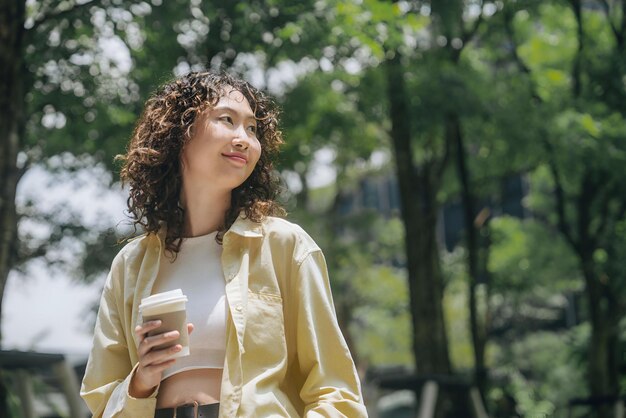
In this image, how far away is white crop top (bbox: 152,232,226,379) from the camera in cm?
200

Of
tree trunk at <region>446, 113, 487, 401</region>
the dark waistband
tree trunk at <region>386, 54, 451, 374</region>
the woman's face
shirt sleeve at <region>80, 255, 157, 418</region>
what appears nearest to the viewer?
the dark waistband

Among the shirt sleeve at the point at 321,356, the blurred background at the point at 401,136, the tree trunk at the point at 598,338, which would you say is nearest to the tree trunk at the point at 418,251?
the blurred background at the point at 401,136

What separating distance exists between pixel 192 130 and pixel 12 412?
195 inches

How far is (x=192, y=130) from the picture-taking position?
2.23 metres

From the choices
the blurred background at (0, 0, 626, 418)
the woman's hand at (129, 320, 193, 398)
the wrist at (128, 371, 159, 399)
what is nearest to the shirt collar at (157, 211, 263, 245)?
the woman's hand at (129, 320, 193, 398)

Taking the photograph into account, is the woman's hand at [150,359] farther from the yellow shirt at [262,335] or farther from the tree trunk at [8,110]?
the tree trunk at [8,110]

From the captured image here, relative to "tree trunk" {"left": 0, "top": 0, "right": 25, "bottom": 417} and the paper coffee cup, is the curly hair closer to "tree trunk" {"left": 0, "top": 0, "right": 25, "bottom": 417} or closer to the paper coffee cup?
the paper coffee cup

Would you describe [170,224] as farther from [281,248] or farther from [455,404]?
[455,404]

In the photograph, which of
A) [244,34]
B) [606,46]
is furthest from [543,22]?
[244,34]

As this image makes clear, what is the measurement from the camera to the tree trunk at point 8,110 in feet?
21.4

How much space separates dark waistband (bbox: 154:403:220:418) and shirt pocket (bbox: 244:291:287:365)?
15 centimetres

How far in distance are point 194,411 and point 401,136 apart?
34.8 feet

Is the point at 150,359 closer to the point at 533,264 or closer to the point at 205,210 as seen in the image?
the point at 205,210

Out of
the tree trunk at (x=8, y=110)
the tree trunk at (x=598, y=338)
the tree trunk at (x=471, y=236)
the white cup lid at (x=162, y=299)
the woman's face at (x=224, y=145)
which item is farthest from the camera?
the tree trunk at (x=598, y=338)
